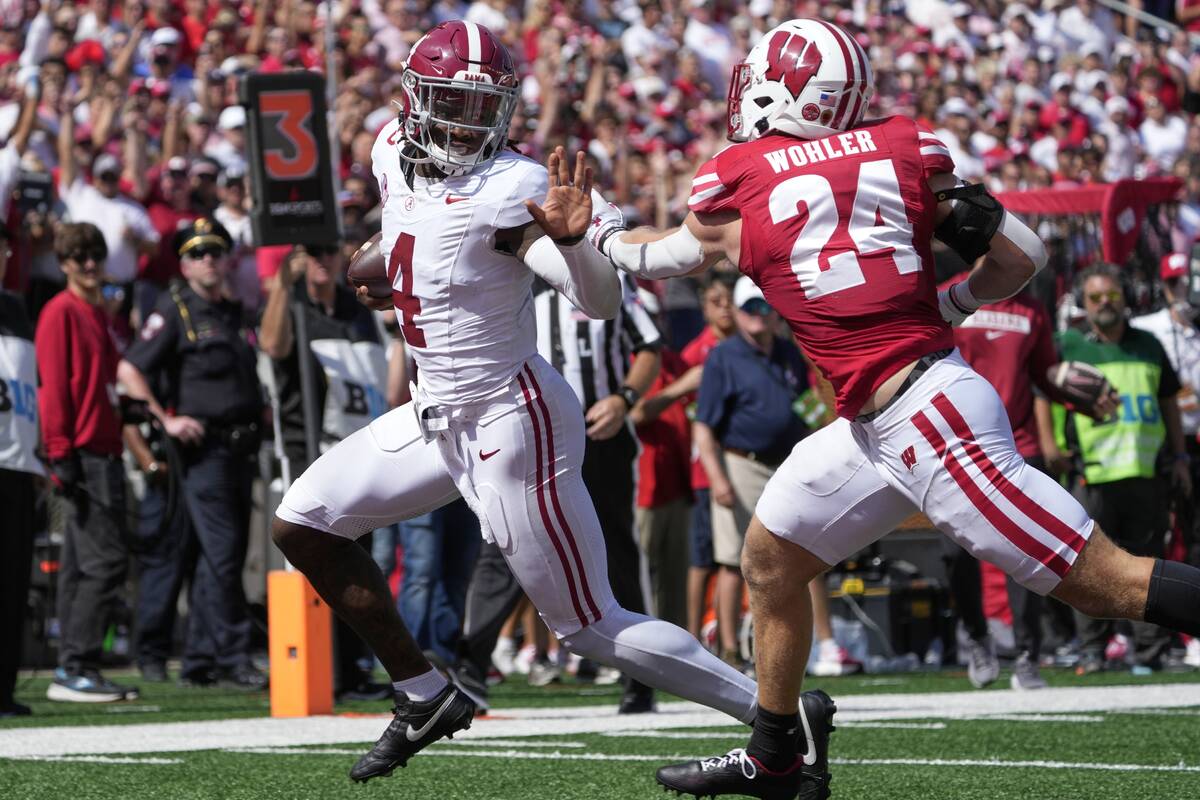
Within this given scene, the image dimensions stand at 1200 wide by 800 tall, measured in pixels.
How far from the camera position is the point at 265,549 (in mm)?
11375

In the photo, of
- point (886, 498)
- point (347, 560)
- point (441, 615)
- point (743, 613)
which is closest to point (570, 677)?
point (743, 613)

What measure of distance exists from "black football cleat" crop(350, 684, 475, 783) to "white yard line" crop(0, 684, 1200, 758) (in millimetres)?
1699

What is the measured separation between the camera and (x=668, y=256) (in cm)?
493

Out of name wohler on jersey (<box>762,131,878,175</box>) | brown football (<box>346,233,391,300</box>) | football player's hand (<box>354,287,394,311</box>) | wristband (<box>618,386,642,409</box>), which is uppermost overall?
name wohler on jersey (<box>762,131,878,175</box>)

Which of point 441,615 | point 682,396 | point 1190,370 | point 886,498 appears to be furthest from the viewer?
point 1190,370

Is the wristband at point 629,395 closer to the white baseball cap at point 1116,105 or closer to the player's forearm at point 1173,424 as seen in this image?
the player's forearm at point 1173,424

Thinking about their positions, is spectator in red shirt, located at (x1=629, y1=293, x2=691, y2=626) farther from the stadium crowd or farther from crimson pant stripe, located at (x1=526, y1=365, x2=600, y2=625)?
crimson pant stripe, located at (x1=526, y1=365, x2=600, y2=625)

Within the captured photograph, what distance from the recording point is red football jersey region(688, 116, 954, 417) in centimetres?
477

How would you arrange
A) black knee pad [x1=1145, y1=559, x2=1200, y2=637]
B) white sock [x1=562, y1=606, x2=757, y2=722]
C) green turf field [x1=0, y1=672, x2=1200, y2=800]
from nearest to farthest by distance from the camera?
black knee pad [x1=1145, y1=559, x2=1200, y2=637]
white sock [x1=562, y1=606, x2=757, y2=722]
green turf field [x1=0, y1=672, x2=1200, y2=800]

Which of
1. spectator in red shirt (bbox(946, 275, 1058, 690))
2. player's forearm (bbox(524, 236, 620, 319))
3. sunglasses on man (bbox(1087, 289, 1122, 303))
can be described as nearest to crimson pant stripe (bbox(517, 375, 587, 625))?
player's forearm (bbox(524, 236, 620, 319))

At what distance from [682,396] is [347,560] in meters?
5.72

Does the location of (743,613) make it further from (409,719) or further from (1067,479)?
(409,719)

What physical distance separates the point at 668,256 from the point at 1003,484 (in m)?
0.97

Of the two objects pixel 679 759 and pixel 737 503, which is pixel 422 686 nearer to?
pixel 679 759
